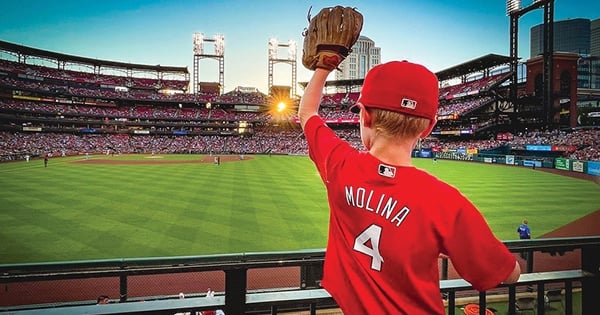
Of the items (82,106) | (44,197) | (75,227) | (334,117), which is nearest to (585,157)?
(75,227)

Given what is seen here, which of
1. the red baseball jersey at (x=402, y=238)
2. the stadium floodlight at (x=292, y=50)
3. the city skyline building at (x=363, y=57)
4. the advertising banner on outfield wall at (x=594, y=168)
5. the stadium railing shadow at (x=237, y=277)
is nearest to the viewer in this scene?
the red baseball jersey at (x=402, y=238)

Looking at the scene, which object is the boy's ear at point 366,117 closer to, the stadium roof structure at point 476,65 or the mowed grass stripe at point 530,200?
the mowed grass stripe at point 530,200

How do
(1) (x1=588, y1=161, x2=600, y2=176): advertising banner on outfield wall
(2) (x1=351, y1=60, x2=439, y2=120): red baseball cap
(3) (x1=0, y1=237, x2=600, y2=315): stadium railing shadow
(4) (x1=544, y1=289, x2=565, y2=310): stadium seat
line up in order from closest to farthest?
(2) (x1=351, y1=60, x2=439, y2=120): red baseball cap, (3) (x1=0, y1=237, x2=600, y2=315): stadium railing shadow, (4) (x1=544, y1=289, x2=565, y2=310): stadium seat, (1) (x1=588, y1=161, x2=600, y2=176): advertising banner on outfield wall

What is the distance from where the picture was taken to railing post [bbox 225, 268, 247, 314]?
5.92 feet

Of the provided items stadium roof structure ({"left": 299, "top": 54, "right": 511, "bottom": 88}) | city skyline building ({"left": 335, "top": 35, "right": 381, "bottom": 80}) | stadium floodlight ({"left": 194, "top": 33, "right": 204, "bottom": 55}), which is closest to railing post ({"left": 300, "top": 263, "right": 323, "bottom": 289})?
stadium roof structure ({"left": 299, "top": 54, "right": 511, "bottom": 88})

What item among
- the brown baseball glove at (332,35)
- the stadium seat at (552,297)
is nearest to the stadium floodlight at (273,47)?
the stadium seat at (552,297)

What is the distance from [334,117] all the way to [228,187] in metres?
64.9

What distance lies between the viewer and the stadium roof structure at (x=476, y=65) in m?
59.8

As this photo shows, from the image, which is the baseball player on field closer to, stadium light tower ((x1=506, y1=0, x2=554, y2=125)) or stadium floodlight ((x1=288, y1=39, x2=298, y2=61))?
stadium light tower ((x1=506, y1=0, x2=554, y2=125))

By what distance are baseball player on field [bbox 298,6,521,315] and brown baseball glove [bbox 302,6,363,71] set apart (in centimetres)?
46

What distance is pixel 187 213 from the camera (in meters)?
14.6

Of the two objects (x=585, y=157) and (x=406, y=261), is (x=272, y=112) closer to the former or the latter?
(x=585, y=157)

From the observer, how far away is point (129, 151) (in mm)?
68125

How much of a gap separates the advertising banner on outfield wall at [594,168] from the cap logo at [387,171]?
124ft
